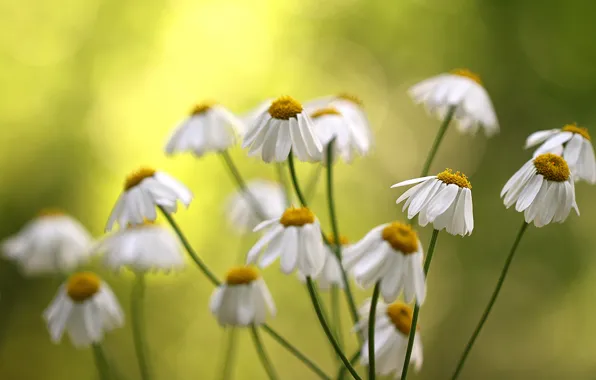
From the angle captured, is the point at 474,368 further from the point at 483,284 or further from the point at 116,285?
the point at 116,285

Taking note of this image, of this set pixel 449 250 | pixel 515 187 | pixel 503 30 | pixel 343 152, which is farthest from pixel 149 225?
pixel 503 30

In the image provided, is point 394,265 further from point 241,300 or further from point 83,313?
point 83,313

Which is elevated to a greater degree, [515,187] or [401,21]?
[401,21]

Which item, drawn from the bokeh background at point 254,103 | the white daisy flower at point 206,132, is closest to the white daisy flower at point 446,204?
the white daisy flower at point 206,132

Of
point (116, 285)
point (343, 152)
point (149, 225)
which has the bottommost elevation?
point (116, 285)

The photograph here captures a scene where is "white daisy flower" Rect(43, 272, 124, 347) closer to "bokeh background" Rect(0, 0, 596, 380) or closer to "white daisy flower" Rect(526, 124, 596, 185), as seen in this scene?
"white daisy flower" Rect(526, 124, 596, 185)
